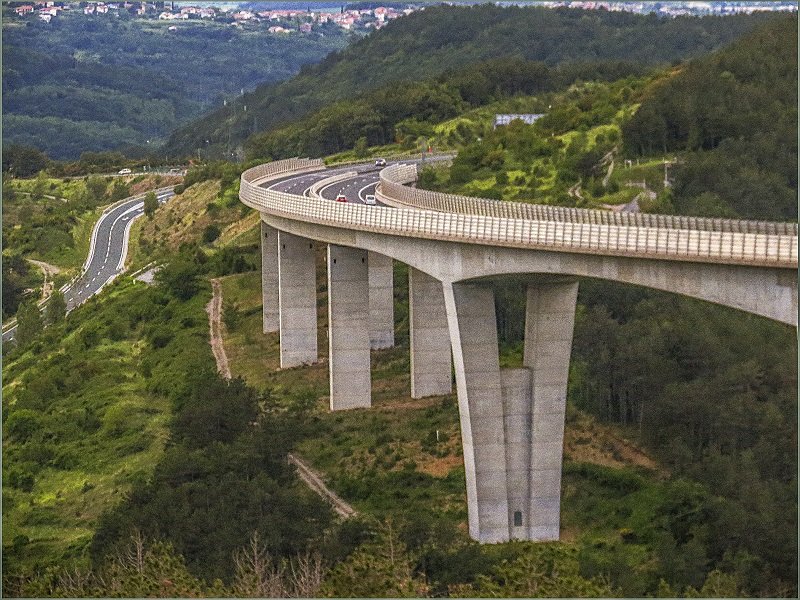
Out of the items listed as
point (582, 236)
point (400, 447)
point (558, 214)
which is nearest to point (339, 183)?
point (400, 447)

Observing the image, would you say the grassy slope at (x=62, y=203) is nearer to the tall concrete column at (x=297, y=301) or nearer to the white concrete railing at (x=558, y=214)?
the tall concrete column at (x=297, y=301)

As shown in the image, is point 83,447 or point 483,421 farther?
point 83,447

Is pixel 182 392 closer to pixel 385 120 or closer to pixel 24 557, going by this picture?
pixel 24 557

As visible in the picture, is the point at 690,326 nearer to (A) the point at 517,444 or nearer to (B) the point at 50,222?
(A) the point at 517,444

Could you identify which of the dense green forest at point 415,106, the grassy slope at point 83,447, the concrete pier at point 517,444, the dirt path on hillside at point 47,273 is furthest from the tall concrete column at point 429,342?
the dense green forest at point 415,106

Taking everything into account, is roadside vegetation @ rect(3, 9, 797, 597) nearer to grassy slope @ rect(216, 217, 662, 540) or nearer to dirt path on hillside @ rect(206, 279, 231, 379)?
grassy slope @ rect(216, 217, 662, 540)

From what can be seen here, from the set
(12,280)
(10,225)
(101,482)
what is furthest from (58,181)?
(101,482)
